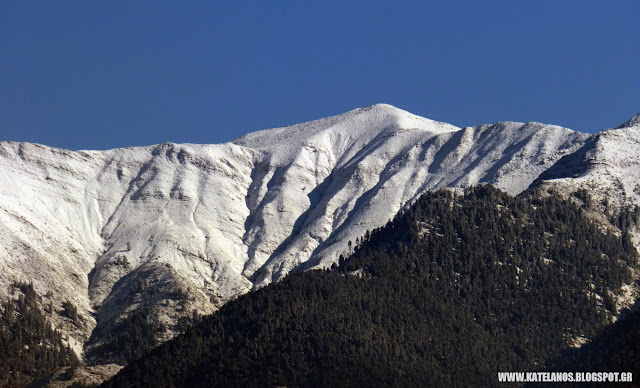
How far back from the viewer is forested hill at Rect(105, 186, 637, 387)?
16788 cm

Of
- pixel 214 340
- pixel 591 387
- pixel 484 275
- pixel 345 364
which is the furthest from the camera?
pixel 484 275

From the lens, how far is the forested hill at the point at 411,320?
6609 inches

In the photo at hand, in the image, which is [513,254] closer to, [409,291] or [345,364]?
[409,291]

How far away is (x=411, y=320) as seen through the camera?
589 ft

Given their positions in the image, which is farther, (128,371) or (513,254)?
(513,254)

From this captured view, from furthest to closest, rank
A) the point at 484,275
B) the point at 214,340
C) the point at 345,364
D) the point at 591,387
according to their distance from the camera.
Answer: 1. the point at 484,275
2. the point at 214,340
3. the point at 345,364
4. the point at 591,387

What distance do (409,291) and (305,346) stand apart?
2062cm

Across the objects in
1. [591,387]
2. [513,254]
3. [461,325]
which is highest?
[513,254]

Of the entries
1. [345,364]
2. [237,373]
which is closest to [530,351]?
[345,364]

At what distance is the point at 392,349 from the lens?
171 metres

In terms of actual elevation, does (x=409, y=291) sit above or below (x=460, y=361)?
above

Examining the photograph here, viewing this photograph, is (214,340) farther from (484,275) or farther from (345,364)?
(484,275)

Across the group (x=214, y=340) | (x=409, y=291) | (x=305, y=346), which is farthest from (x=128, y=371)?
(x=409, y=291)

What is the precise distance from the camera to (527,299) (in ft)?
611
